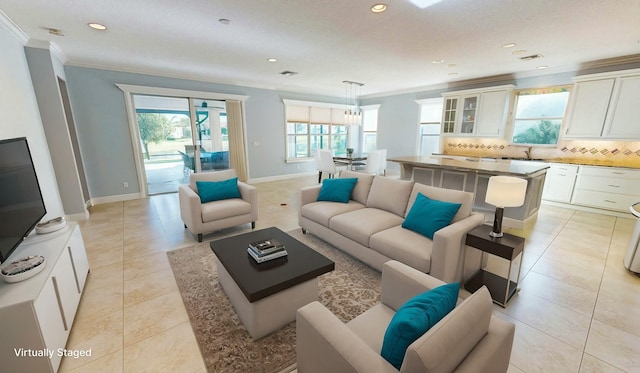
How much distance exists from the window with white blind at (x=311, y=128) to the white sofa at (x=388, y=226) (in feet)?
13.9

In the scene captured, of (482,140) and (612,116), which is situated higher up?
(612,116)

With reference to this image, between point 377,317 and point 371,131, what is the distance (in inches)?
309

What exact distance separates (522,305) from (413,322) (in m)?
1.90

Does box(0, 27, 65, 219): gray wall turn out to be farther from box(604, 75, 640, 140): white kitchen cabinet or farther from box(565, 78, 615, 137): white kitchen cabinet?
box(604, 75, 640, 140): white kitchen cabinet

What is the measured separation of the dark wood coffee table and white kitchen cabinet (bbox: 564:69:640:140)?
562 cm

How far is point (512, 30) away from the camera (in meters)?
3.00

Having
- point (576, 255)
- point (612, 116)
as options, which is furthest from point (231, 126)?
point (612, 116)

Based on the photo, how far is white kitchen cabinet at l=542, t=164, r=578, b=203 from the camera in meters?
4.61

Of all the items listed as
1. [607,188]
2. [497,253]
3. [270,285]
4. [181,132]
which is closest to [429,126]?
[607,188]

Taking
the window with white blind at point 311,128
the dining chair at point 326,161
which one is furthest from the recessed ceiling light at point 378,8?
the window with white blind at point 311,128

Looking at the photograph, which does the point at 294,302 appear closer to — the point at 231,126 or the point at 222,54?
the point at 222,54

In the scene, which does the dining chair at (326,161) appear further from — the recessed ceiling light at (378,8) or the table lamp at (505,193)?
the table lamp at (505,193)

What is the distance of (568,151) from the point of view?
200 inches

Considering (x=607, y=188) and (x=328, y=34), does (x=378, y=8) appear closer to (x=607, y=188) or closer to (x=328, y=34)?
(x=328, y=34)
